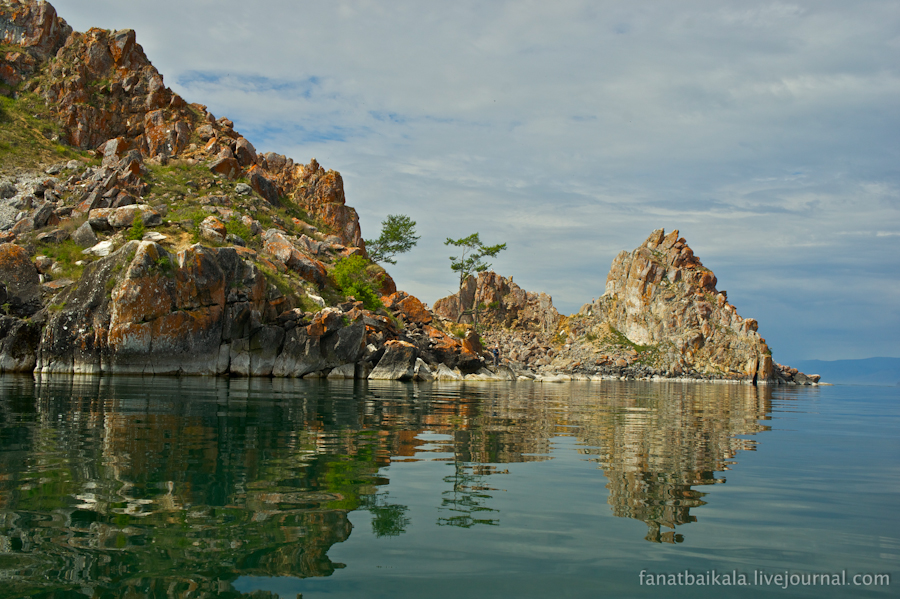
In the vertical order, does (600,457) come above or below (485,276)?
below

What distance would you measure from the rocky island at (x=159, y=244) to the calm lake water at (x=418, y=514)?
26422 mm

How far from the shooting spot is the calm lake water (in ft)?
15.3

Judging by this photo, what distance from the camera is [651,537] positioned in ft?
19.9

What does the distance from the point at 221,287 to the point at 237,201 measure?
26601 mm

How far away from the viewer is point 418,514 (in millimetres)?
6602

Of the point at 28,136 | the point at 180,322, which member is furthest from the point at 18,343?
the point at 28,136

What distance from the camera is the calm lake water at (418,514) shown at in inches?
183

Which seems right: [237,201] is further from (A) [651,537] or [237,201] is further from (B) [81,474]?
(A) [651,537]

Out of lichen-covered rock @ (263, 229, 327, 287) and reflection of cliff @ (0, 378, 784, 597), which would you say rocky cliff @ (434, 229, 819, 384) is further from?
reflection of cliff @ (0, 378, 784, 597)

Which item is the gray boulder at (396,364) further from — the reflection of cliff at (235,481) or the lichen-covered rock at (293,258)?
the reflection of cliff at (235,481)

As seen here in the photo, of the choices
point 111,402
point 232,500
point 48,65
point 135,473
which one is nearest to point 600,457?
point 232,500

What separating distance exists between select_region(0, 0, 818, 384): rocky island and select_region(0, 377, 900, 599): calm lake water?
86.7 feet

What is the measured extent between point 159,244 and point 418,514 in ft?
133

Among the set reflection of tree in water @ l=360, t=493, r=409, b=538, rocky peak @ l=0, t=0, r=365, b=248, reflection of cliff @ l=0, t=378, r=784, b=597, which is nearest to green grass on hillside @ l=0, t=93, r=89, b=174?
rocky peak @ l=0, t=0, r=365, b=248
